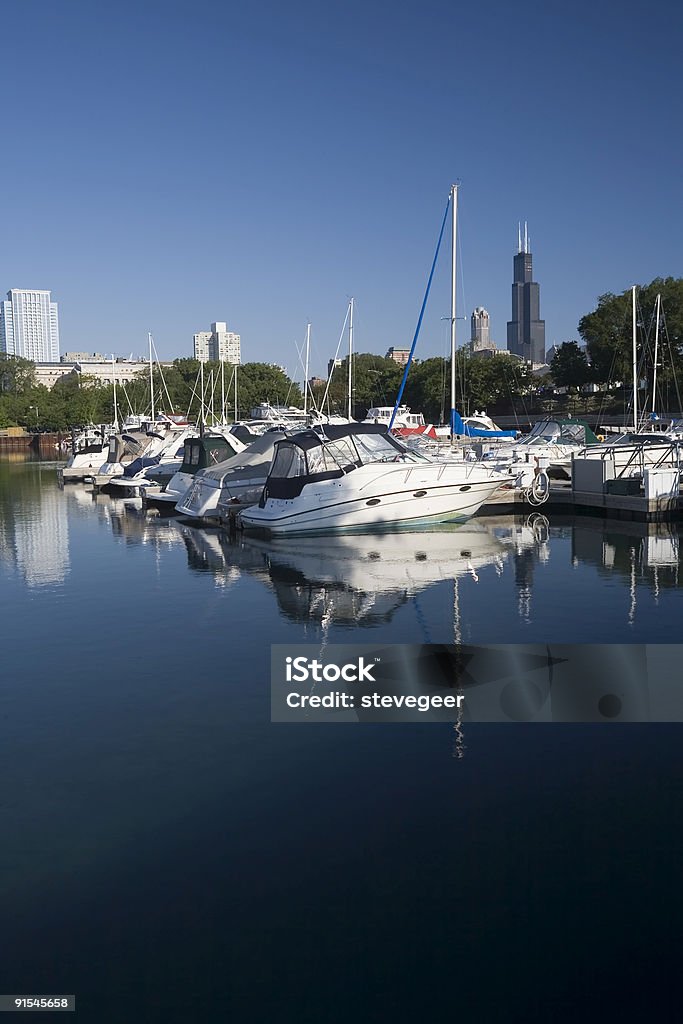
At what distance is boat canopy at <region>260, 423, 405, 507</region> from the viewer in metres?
25.3

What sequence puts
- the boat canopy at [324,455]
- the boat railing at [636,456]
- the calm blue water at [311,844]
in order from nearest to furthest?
1. the calm blue water at [311,844]
2. the boat canopy at [324,455]
3. the boat railing at [636,456]

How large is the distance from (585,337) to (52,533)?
66.6 meters

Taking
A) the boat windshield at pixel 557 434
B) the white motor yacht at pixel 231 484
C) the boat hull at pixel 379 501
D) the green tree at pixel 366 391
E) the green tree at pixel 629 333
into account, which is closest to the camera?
the boat hull at pixel 379 501

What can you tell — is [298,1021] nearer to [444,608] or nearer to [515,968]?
[515,968]

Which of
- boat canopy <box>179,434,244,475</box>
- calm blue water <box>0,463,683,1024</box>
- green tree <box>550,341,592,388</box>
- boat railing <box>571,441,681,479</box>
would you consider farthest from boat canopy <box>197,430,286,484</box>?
green tree <box>550,341,592,388</box>

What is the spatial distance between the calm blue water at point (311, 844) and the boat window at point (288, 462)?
10466mm

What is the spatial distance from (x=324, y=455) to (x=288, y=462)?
3.76 ft

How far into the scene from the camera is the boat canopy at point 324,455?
2527 cm

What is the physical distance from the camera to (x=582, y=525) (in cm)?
2783

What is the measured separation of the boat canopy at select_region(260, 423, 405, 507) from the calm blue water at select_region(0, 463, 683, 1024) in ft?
33.3

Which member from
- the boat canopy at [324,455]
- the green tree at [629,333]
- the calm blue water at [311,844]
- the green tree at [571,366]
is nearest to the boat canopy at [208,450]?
the boat canopy at [324,455]

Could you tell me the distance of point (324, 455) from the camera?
2536cm

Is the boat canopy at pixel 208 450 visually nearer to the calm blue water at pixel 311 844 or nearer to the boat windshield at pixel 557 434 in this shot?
the boat windshield at pixel 557 434

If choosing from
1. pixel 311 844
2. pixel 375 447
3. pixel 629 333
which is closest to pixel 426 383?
pixel 629 333
